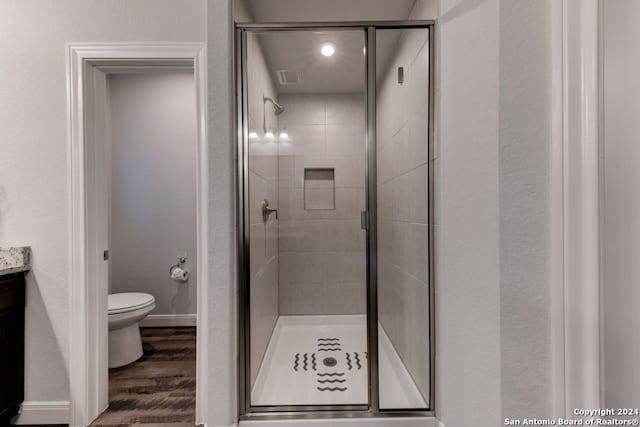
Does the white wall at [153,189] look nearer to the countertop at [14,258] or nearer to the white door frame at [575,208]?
the countertop at [14,258]

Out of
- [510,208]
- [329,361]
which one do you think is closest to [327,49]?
[510,208]

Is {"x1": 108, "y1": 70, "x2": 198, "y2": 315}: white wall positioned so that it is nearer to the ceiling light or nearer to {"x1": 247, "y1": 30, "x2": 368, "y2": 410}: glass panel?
{"x1": 247, "y1": 30, "x2": 368, "y2": 410}: glass panel

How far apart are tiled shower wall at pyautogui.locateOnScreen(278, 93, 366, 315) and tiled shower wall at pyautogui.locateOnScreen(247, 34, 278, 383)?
0.08 metres

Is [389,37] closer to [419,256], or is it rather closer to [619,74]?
[619,74]

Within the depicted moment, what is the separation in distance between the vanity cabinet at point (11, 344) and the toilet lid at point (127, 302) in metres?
0.55

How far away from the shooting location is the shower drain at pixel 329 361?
1.86 metres

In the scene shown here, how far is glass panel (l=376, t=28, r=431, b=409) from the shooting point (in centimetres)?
161

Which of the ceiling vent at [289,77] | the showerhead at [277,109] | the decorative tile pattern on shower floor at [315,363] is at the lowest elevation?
the decorative tile pattern on shower floor at [315,363]

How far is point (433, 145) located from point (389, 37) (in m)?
0.63

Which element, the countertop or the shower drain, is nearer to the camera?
the countertop

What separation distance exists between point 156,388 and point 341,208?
168cm

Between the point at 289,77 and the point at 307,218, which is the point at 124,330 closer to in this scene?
the point at 307,218

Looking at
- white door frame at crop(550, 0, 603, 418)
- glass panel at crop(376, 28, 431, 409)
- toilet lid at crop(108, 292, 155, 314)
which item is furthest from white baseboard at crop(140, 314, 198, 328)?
white door frame at crop(550, 0, 603, 418)

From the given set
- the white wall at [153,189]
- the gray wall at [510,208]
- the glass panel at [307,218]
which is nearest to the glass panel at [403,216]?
the glass panel at [307,218]
